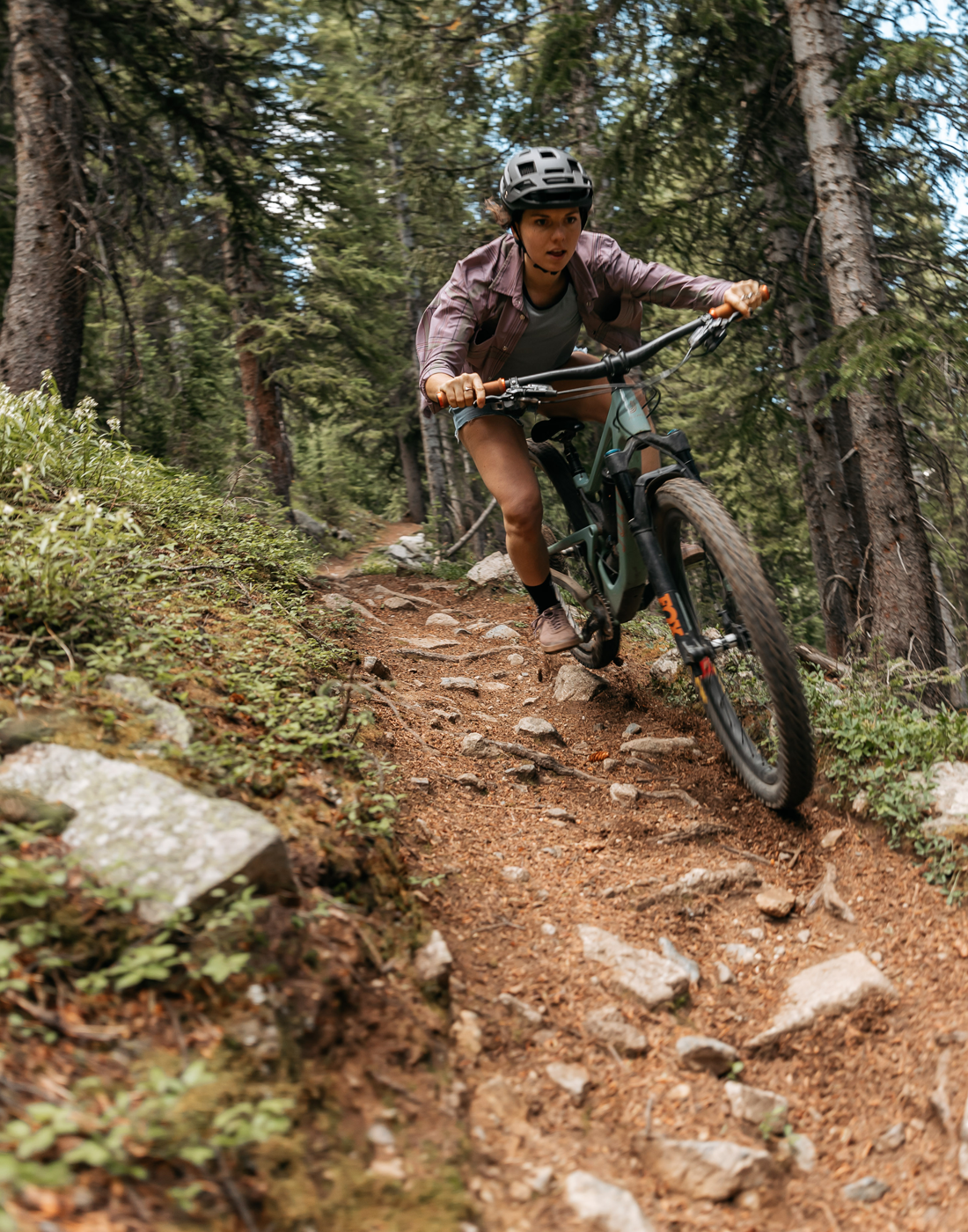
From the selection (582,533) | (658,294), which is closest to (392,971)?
(582,533)

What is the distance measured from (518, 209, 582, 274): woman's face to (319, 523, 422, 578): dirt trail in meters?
11.0

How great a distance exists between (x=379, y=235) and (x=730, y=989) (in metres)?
12.1

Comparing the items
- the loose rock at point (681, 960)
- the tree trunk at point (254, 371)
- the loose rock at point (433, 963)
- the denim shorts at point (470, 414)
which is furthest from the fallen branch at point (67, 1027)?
the tree trunk at point (254, 371)

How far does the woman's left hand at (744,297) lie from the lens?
11.9ft

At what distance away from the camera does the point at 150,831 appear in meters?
2.08

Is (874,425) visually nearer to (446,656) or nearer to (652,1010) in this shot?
(446,656)

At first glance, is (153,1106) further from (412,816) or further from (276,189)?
(276,189)

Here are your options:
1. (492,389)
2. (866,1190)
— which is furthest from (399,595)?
(866,1190)

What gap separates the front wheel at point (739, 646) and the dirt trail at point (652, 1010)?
301 mm

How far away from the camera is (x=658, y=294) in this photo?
13.2 ft

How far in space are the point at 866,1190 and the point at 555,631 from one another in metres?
3.29

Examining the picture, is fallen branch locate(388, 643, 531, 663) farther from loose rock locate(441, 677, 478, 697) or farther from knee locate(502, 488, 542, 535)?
knee locate(502, 488, 542, 535)

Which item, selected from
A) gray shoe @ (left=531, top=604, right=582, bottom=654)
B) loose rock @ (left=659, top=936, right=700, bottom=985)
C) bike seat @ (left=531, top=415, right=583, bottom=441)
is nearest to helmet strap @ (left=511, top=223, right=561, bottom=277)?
bike seat @ (left=531, top=415, right=583, bottom=441)

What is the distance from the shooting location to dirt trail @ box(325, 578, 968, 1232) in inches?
74.0
